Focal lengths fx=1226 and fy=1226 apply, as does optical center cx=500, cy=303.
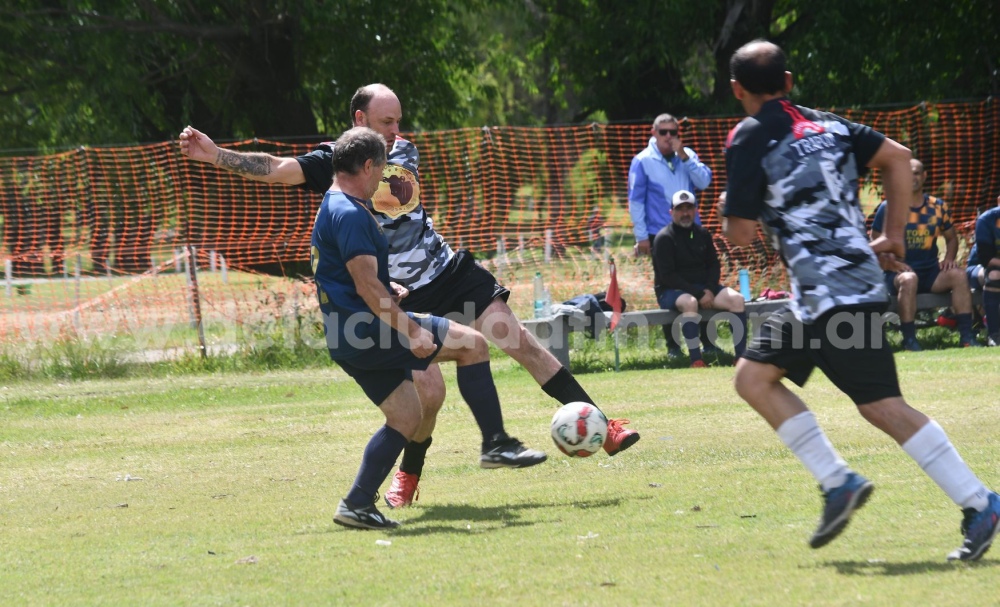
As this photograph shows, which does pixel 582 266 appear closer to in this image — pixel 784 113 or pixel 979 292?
pixel 979 292

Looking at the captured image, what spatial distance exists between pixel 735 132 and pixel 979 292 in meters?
8.44

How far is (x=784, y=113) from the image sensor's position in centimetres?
454

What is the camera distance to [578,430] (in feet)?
19.9

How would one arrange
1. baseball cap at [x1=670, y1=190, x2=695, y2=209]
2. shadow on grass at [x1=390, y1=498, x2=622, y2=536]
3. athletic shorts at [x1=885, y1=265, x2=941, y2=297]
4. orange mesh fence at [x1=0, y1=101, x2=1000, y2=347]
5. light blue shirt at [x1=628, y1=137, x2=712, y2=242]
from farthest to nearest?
1. orange mesh fence at [x1=0, y1=101, x2=1000, y2=347]
2. athletic shorts at [x1=885, y1=265, x2=941, y2=297]
3. light blue shirt at [x1=628, y1=137, x2=712, y2=242]
4. baseball cap at [x1=670, y1=190, x2=695, y2=209]
5. shadow on grass at [x1=390, y1=498, x2=622, y2=536]

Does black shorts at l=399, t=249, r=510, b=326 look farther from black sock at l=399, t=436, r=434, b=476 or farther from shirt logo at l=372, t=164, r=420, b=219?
black sock at l=399, t=436, r=434, b=476

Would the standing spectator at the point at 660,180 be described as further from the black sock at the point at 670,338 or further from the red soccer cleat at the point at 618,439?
the red soccer cleat at the point at 618,439

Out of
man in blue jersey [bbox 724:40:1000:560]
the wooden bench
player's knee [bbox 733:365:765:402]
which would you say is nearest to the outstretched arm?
man in blue jersey [bbox 724:40:1000:560]

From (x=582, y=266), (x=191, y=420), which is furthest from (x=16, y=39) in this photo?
(x=191, y=420)

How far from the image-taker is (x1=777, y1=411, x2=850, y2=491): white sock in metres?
4.47

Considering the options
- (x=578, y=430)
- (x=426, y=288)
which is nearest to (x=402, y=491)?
(x=578, y=430)

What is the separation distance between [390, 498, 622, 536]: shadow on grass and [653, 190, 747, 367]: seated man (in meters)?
5.69

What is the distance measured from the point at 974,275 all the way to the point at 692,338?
3.08m

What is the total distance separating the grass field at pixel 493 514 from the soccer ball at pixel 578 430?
240mm

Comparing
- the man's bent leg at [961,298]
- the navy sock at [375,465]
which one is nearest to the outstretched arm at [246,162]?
the navy sock at [375,465]
